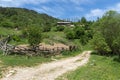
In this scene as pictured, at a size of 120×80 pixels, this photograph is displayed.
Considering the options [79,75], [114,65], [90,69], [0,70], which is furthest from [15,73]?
[114,65]

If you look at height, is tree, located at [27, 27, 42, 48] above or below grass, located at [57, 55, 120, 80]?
above

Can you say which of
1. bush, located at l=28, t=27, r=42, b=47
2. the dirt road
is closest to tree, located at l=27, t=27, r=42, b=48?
bush, located at l=28, t=27, r=42, b=47

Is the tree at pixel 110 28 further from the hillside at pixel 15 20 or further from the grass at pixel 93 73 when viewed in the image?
the hillside at pixel 15 20

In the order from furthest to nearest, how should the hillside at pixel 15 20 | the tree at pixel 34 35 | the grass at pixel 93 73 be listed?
the hillside at pixel 15 20
the tree at pixel 34 35
the grass at pixel 93 73

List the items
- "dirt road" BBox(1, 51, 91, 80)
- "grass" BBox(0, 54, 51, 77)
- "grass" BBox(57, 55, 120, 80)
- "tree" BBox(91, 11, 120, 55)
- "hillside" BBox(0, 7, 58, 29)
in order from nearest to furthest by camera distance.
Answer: "dirt road" BBox(1, 51, 91, 80)
"grass" BBox(57, 55, 120, 80)
"grass" BBox(0, 54, 51, 77)
"tree" BBox(91, 11, 120, 55)
"hillside" BBox(0, 7, 58, 29)

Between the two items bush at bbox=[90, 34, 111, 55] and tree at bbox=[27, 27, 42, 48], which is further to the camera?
bush at bbox=[90, 34, 111, 55]

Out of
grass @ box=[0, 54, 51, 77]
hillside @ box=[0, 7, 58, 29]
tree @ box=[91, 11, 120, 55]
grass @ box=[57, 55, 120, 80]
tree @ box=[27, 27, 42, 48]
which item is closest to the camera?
grass @ box=[57, 55, 120, 80]

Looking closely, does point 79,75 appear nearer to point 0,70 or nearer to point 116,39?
point 0,70

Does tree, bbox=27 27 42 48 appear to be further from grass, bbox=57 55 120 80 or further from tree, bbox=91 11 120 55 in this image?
grass, bbox=57 55 120 80

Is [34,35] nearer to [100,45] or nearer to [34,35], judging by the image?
[34,35]

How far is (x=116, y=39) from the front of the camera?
43.0 meters

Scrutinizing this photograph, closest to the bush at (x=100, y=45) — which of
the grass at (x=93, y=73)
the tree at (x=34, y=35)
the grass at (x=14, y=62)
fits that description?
the grass at (x=93, y=73)

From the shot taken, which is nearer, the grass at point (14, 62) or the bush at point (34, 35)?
the grass at point (14, 62)

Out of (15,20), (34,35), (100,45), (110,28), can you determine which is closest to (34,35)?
(34,35)
